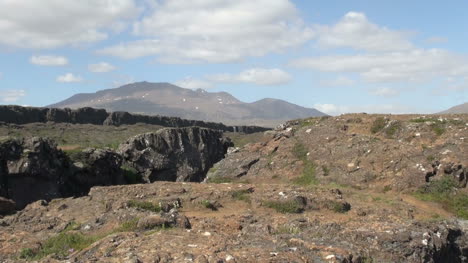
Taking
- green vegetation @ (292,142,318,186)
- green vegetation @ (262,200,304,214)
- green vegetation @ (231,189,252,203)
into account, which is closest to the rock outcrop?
green vegetation @ (292,142,318,186)

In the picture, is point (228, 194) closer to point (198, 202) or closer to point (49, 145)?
point (198, 202)

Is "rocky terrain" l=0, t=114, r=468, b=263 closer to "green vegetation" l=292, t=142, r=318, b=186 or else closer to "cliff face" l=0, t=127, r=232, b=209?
"green vegetation" l=292, t=142, r=318, b=186

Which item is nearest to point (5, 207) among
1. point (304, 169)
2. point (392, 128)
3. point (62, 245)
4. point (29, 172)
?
point (62, 245)

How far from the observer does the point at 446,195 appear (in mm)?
27891

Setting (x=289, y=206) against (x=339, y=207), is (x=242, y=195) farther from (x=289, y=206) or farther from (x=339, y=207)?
(x=339, y=207)

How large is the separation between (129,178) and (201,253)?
43.2 metres

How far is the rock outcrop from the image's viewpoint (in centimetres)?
5519

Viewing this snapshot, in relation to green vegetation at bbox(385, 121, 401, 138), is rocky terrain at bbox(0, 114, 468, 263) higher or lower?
lower

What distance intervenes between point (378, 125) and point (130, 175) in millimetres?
29747

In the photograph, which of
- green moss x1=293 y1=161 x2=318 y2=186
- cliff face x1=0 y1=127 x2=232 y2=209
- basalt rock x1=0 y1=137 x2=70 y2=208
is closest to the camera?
green moss x1=293 y1=161 x2=318 y2=186

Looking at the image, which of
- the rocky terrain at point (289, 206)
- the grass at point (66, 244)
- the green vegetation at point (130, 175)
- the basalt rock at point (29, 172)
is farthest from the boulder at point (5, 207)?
the green vegetation at point (130, 175)

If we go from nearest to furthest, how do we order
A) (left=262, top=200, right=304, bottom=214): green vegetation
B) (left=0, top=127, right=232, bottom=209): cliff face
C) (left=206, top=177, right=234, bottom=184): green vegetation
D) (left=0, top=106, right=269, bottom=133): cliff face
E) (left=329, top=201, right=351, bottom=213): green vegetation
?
(left=262, top=200, right=304, bottom=214): green vegetation < (left=329, top=201, right=351, bottom=213): green vegetation < (left=206, top=177, right=234, bottom=184): green vegetation < (left=0, top=127, right=232, bottom=209): cliff face < (left=0, top=106, right=269, bottom=133): cliff face

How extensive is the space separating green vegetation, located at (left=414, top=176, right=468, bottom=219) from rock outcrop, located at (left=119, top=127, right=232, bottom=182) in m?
33.6

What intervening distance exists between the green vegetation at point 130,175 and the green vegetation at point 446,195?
3422 centimetres
